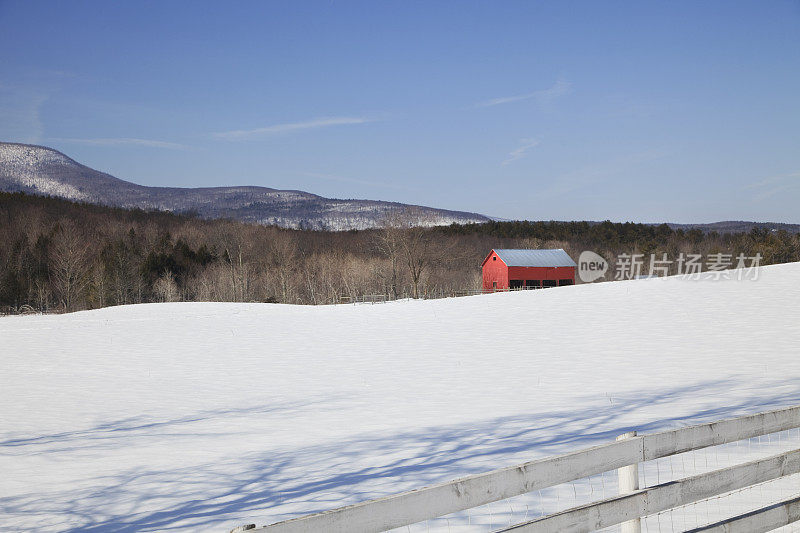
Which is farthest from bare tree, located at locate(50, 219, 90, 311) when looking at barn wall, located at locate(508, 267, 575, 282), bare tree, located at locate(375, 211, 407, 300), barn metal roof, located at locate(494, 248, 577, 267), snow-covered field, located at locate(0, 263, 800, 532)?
barn wall, located at locate(508, 267, 575, 282)

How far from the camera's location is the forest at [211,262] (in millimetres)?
83875

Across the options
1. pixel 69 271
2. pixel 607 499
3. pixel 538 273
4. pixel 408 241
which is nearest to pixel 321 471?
pixel 607 499

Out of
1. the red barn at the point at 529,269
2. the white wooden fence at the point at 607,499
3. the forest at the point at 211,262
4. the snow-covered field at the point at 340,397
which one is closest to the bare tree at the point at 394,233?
the forest at the point at 211,262

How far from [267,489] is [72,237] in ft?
339

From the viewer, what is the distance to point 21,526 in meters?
7.52

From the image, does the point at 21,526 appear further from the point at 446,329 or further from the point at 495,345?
the point at 446,329

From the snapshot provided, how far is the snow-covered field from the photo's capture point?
8.64 metres

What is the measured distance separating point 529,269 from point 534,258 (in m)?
2.02

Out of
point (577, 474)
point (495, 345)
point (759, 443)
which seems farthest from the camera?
point (495, 345)

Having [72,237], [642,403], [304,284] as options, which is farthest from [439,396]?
[72,237]

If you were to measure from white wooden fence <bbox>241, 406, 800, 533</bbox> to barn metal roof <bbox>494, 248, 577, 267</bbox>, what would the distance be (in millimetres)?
59149

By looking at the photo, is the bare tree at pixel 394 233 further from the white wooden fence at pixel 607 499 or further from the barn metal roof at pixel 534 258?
the white wooden fence at pixel 607 499

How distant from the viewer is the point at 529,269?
208 feet

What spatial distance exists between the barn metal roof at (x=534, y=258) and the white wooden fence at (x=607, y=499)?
59149mm
